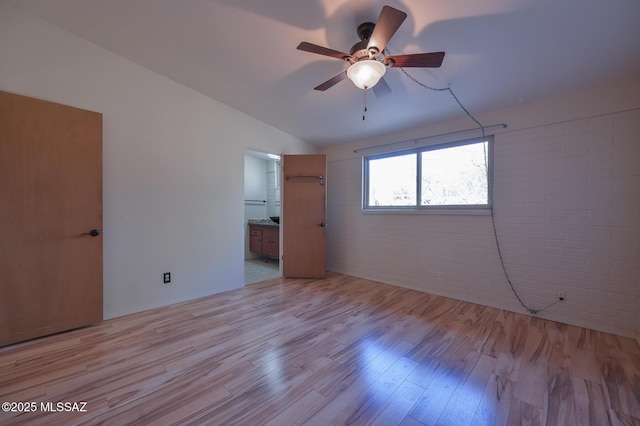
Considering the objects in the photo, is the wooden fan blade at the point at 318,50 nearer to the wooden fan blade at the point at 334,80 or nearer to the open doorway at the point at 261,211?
the wooden fan blade at the point at 334,80

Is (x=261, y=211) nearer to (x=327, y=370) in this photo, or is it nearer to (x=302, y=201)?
(x=302, y=201)

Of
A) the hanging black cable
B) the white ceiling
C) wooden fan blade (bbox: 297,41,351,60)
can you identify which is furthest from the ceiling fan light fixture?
the hanging black cable

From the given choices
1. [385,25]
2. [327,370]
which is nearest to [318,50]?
[385,25]

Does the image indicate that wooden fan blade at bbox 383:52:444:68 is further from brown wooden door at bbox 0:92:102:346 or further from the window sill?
brown wooden door at bbox 0:92:102:346

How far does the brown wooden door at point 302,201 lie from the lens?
4.12 meters

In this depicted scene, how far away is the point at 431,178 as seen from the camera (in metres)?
3.47

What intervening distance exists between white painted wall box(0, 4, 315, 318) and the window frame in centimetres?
204

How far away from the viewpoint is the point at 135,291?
8.87ft

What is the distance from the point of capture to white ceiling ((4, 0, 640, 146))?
1.72 meters

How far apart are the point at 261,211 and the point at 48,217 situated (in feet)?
13.5

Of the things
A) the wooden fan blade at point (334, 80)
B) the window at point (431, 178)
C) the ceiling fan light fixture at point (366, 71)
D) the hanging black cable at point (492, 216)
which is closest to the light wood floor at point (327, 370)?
the hanging black cable at point (492, 216)

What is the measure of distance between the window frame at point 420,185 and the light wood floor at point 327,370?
1.26 meters

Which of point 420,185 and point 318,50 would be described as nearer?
point 318,50

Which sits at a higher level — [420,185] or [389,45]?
[389,45]
